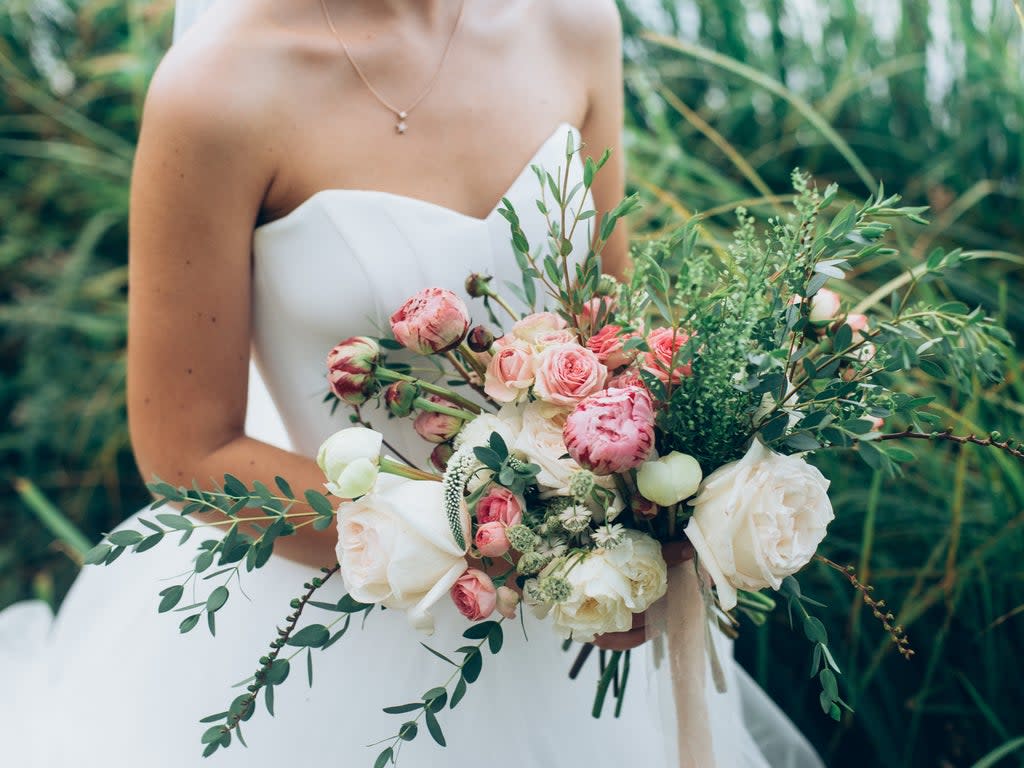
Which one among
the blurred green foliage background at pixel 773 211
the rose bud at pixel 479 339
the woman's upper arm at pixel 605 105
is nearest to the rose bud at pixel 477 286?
the rose bud at pixel 479 339

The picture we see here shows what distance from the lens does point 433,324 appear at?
39.8 inches

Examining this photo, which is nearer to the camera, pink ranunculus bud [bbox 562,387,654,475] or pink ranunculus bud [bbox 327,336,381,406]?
pink ranunculus bud [bbox 562,387,654,475]

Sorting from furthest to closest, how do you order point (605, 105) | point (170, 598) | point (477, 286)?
point (605, 105), point (477, 286), point (170, 598)

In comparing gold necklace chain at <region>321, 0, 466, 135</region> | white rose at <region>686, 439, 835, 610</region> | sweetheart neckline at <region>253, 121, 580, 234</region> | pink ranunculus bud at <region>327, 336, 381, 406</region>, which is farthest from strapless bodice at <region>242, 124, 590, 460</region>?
white rose at <region>686, 439, 835, 610</region>

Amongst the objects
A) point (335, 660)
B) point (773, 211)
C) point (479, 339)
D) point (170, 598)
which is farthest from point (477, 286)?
point (773, 211)

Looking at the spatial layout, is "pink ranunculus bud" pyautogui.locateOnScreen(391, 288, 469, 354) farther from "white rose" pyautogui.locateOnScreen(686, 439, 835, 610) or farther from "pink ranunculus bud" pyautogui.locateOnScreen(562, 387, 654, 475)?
"white rose" pyautogui.locateOnScreen(686, 439, 835, 610)

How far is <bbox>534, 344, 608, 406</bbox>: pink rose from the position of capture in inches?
38.2

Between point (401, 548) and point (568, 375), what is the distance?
0.26 meters

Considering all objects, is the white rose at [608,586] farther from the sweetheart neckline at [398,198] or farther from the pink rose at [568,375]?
the sweetheart neckline at [398,198]

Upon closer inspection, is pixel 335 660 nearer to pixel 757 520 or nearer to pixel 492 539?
pixel 492 539

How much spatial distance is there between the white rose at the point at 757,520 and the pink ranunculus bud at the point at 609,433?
0.09 m

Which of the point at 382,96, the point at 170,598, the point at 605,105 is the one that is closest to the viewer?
the point at 170,598

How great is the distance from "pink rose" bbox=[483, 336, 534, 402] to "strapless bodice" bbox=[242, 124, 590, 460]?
353 millimetres

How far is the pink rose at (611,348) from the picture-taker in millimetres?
1041
